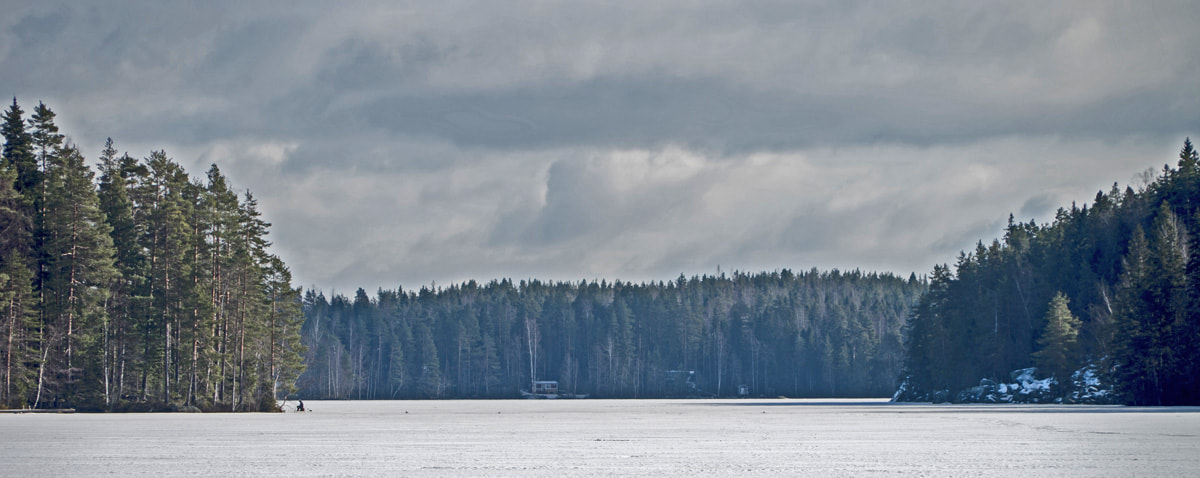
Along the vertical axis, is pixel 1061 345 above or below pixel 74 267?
below

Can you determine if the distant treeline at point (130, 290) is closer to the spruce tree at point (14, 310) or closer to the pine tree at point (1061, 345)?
the spruce tree at point (14, 310)

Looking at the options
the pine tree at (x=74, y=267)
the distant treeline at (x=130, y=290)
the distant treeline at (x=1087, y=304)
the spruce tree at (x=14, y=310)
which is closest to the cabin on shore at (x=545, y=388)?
the distant treeline at (x=1087, y=304)

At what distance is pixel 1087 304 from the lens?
10394 cm

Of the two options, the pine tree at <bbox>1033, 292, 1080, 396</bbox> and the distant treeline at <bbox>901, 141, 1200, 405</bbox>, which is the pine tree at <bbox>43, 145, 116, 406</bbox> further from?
the pine tree at <bbox>1033, 292, 1080, 396</bbox>

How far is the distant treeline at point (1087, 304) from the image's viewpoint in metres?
70.2

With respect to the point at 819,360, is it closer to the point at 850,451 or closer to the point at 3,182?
the point at 3,182

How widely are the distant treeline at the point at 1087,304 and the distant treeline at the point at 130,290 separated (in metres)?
60.4

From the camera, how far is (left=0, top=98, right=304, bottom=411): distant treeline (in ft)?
198

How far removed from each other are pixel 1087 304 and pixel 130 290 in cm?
8898

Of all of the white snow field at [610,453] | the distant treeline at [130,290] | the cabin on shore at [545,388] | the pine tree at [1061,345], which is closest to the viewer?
the white snow field at [610,453]

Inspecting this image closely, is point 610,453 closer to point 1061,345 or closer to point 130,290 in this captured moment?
point 130,290

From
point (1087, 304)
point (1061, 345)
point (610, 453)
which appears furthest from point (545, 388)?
point (610, 453)

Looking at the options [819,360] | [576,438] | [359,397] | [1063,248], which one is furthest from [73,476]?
[819,360]

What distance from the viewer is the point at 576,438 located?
28.8m
